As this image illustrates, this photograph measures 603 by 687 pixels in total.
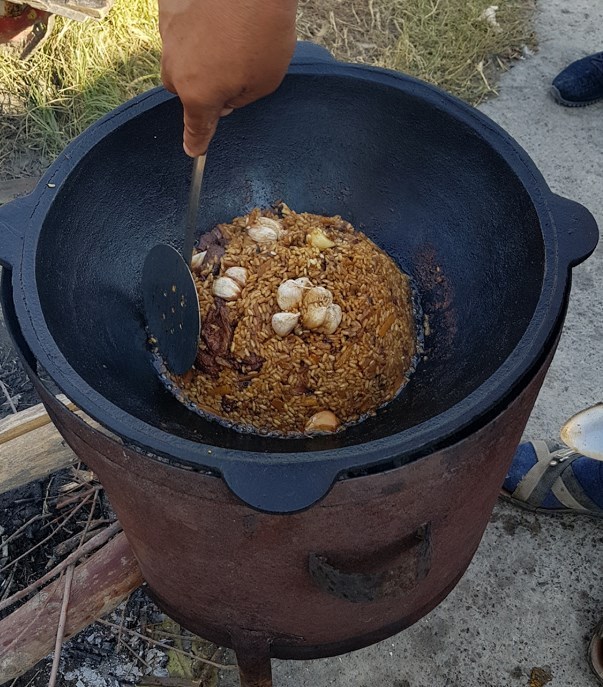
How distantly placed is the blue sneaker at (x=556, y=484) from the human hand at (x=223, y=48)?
5.81 ft

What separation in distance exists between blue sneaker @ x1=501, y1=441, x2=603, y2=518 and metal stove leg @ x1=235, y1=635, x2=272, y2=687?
1.09 metres

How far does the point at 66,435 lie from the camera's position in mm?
1479

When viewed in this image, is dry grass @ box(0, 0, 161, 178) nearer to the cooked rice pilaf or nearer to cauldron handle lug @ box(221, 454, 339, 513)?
the cooked rice pilaf

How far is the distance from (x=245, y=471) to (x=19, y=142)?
9.83 ft

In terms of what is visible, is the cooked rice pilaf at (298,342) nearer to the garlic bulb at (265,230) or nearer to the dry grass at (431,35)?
the garlic bulb at (265,230)

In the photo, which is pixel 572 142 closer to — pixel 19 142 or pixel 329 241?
pixel 329 241

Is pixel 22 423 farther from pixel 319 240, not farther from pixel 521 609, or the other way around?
pixel 521 609

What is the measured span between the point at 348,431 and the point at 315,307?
0.32 metres

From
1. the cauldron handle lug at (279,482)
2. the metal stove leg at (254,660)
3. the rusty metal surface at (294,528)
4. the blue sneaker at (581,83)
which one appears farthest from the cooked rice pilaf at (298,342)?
the blue sneaker at (581,83)

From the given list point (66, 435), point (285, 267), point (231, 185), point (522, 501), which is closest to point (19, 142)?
point (231, 185)

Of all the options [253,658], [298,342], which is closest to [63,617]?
[253,658]

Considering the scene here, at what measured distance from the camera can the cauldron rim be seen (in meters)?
1.18

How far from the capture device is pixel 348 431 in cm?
180

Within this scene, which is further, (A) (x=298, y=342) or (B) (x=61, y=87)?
(B) (x=61, y=87)
